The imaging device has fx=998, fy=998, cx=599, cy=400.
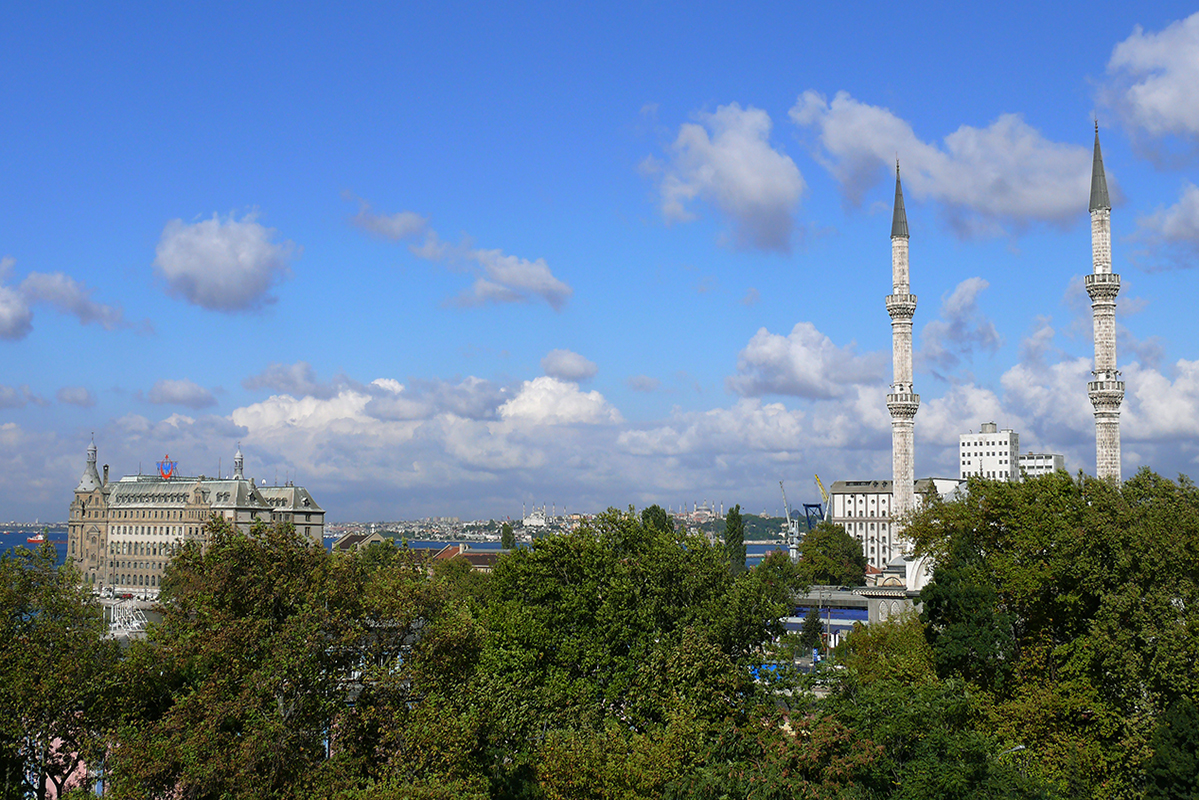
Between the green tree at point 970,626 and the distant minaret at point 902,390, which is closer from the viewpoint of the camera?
the green tree at point 970,626

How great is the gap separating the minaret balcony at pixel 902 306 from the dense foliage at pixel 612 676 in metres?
44.8

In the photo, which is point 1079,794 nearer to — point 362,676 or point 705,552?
point 705,552

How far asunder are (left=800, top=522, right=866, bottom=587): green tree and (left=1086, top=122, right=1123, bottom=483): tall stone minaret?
180 ft

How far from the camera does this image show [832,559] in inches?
5236

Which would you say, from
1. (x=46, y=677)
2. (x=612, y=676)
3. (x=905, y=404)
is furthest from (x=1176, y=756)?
(x=905, y=404)

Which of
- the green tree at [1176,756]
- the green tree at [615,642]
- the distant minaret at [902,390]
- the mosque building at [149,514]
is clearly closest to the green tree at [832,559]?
the distant minaret at [902,390]

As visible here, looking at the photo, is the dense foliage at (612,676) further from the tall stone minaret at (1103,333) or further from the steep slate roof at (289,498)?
the steep slate roof at (289,498)

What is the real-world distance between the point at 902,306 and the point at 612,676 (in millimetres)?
58082

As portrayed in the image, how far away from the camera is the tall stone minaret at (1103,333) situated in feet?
240

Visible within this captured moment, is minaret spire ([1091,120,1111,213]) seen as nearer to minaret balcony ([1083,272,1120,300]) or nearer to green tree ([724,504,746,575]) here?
minaret balcony ([1083,272,1120,300])

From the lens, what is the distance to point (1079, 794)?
29.9 metres

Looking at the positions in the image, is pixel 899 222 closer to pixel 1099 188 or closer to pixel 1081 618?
pixel 1099 188

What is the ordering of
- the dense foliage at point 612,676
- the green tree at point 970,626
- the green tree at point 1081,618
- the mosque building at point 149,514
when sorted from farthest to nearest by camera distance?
1. the mosque building at point 149,514
2. the green tree at point 970,626
3. the green tree at point 1081,618
4. the dense foliage at point 612,676

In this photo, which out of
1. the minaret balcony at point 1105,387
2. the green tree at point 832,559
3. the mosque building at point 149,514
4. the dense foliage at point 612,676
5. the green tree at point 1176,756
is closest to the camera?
the dense foliage at point 612,676
